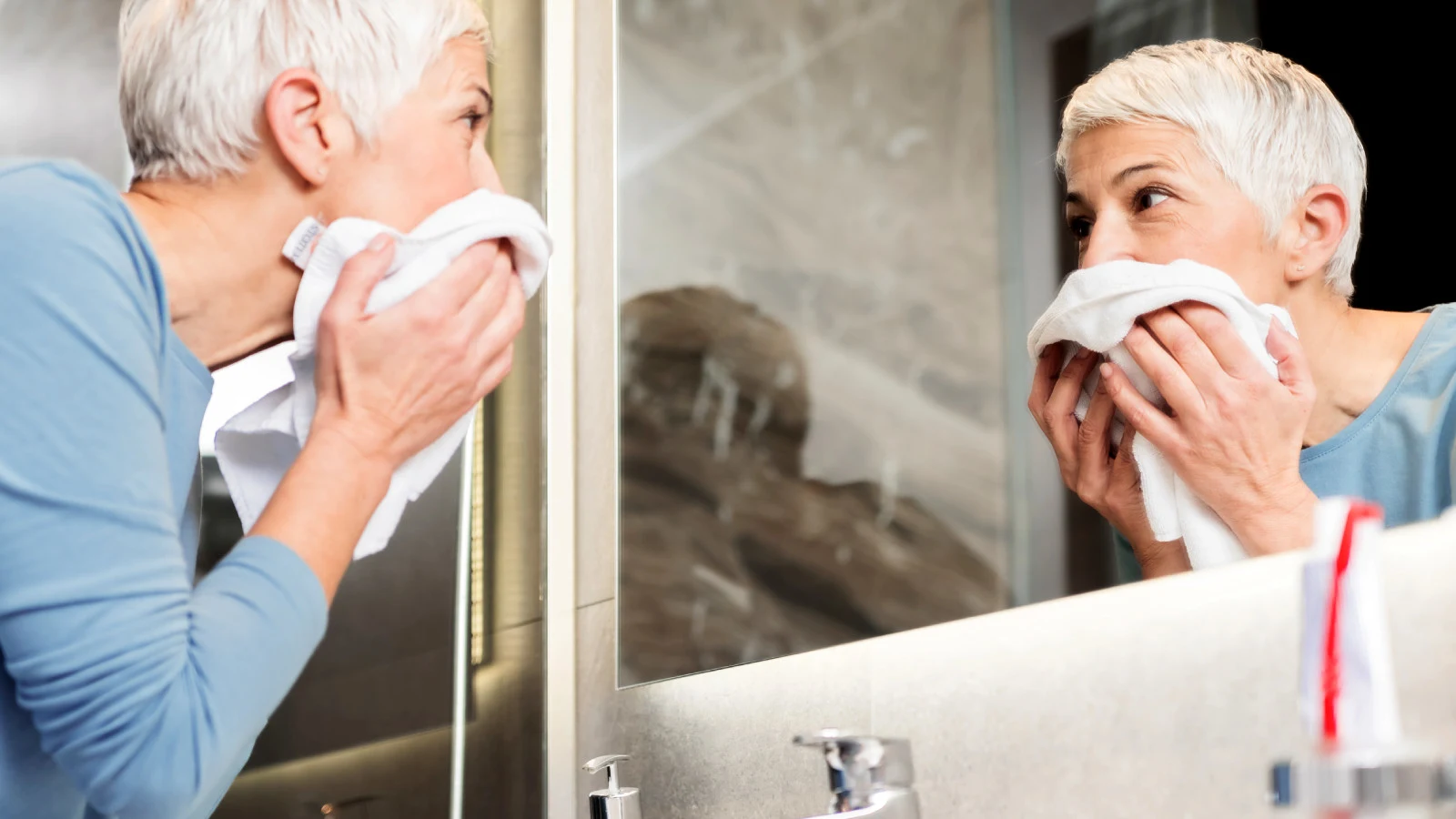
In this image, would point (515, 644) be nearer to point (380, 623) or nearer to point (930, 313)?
point (380, 623)

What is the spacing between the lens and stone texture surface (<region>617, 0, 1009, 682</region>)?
2.69ft

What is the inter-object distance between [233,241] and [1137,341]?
1.89 feet

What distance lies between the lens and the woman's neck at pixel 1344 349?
1.99ft

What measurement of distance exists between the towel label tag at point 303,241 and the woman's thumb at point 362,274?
33 mm

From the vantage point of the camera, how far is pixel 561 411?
1.34 m

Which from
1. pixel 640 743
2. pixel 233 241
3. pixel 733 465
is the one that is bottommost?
pixel 640 743

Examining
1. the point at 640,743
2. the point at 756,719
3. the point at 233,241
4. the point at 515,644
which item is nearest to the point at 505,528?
the point at 515,644

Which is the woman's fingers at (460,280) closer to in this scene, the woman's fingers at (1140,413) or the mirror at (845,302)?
the mirror at (845,302)

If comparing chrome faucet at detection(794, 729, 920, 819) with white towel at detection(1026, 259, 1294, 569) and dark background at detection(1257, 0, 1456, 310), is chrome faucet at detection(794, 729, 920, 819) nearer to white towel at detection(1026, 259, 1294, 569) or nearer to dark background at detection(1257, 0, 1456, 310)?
white towel at detection(1026, 259, 1294, 569)

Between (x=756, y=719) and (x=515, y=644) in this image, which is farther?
(x=515, y=644)

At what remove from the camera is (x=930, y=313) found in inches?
33.4

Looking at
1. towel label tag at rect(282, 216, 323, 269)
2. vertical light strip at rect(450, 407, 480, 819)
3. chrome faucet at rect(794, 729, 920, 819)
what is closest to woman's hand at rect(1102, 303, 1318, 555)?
chrome faucet at rect(794, 729, 920, 819)

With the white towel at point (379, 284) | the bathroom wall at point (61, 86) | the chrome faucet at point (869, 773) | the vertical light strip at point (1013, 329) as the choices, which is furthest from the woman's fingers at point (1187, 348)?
the bathroom wall at point (61, 86)

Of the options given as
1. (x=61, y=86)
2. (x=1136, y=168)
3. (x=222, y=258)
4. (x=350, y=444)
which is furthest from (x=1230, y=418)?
(x=61, y=86)
